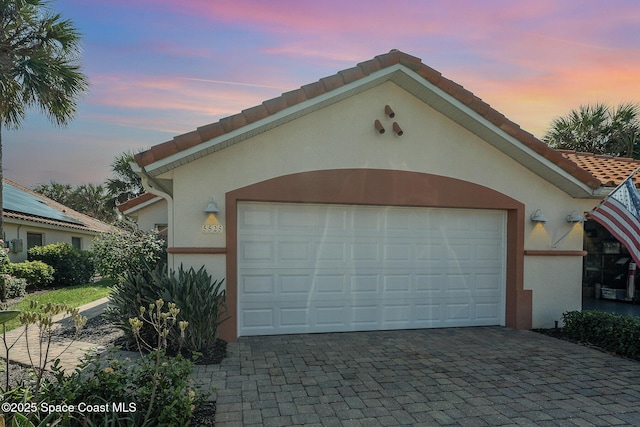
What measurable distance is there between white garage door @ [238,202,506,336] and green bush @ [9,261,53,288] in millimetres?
10850

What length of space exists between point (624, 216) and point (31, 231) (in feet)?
68.4

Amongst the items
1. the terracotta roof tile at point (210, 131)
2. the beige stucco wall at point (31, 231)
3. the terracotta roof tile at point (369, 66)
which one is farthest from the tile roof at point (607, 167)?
the beige stucco wall at point (31, 231)

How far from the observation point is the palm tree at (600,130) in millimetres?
17109

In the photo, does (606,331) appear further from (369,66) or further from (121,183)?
(121,183)

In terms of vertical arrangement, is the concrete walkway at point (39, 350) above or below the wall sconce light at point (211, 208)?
below

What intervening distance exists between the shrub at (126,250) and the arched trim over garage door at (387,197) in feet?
10.3

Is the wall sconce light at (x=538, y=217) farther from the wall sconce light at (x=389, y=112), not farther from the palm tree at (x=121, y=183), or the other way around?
the palm tree at (x=121, y=183)

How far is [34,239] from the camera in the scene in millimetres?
17141

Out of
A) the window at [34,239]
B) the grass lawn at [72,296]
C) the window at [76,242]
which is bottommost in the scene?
the grass lawn at [72,296]

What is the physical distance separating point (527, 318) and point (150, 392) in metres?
7.57

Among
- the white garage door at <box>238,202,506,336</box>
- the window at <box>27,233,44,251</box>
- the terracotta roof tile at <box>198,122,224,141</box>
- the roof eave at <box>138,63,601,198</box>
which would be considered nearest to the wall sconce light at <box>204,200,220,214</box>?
the white garage door at <box>238,202,506,336</box>

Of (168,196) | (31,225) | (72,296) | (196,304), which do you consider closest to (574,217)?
(196,304)

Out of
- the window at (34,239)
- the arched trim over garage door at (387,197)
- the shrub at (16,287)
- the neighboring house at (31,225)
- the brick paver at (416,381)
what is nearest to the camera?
the brick paver at (416,381)

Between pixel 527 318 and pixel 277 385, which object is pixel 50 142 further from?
pixel 527 318
